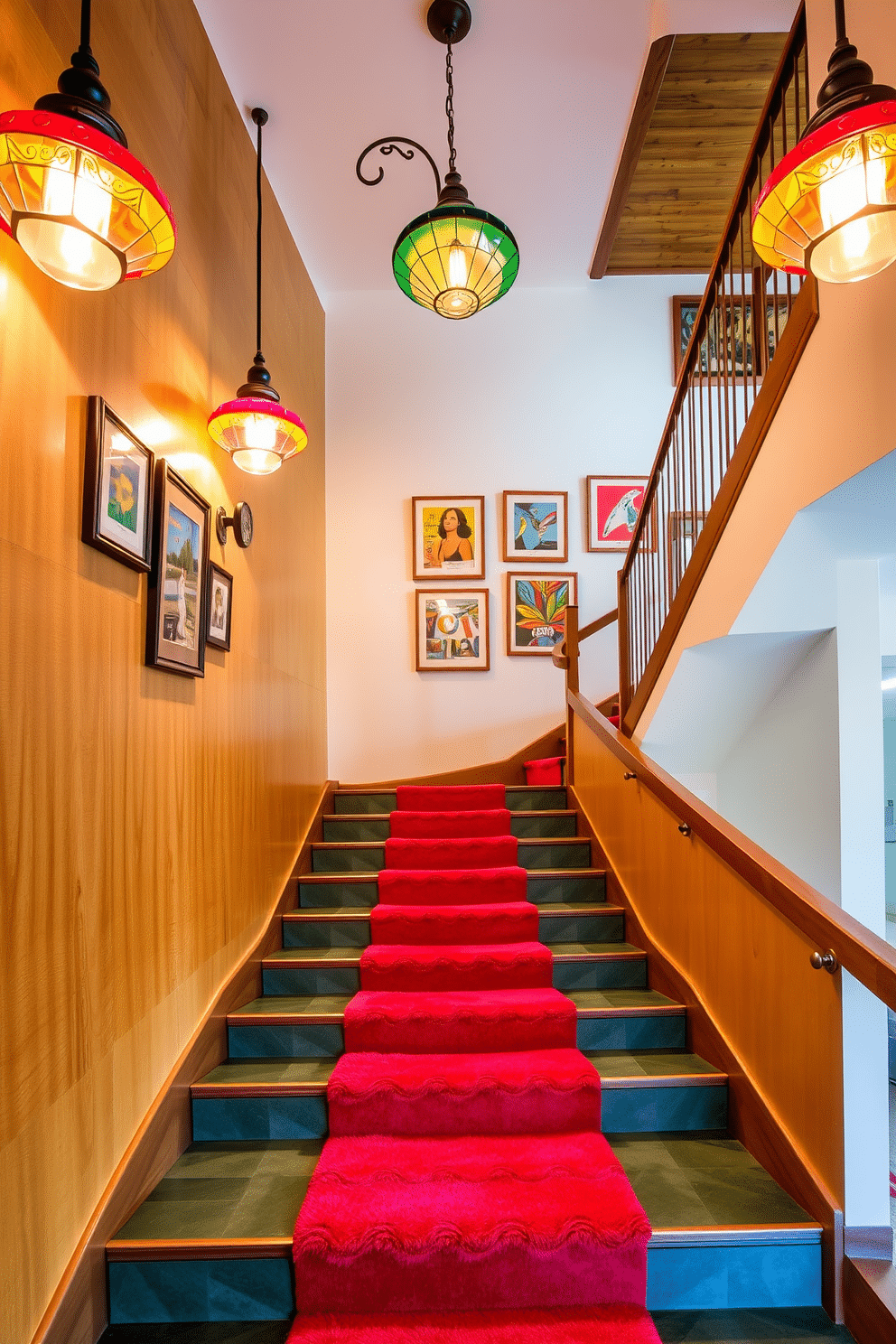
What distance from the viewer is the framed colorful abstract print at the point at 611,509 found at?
5543 mm

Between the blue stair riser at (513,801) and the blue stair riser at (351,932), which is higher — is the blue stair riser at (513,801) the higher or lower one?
the higher one

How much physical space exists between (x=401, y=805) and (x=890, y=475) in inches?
123

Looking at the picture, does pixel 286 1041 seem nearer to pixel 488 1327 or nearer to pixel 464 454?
pixel 488 1327

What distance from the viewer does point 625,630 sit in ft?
14.3

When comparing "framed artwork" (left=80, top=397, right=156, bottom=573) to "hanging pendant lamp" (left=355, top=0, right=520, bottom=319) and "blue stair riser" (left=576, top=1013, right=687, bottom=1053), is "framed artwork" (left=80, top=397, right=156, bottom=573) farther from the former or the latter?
"blue stair riser" (left=576, top=1013, right=687, bottom=1053)

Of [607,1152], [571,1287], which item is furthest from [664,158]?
[571,1287]

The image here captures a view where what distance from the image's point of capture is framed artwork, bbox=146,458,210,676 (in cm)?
231

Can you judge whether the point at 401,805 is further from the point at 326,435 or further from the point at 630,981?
the point at 326,435

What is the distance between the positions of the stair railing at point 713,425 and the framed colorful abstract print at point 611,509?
1276 millimetres

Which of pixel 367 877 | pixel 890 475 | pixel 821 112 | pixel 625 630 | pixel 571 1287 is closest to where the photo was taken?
pixel 821 112

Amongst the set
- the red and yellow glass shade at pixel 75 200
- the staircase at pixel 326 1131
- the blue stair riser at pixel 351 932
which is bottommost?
the staircase at pixel 326 1131

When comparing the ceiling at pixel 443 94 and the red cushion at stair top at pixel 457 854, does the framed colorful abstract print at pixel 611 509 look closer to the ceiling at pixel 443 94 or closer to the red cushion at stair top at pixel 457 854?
the ceiling at pixel 443 94

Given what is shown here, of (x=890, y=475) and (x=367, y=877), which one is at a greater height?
(x=890, y=475)

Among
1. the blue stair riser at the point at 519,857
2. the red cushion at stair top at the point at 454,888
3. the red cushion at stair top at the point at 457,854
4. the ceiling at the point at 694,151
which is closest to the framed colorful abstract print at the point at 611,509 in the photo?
the ceiling at the point at 694,151
